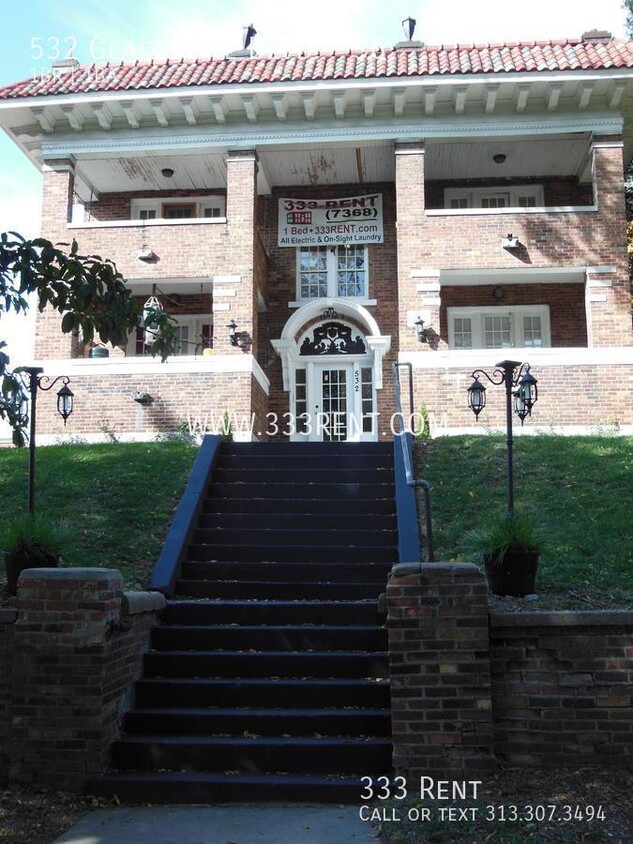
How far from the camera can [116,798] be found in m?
4.79

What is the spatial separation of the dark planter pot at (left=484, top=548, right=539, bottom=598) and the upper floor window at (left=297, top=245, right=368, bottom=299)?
10843 mm

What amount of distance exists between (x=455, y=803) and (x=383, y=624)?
1838 millimetres

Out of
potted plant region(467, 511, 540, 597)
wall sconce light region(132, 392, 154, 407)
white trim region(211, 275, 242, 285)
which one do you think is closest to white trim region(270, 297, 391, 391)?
white trim region(211, 275, 242, 285)

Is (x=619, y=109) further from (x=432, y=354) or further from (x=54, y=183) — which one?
(x=54, y=183)

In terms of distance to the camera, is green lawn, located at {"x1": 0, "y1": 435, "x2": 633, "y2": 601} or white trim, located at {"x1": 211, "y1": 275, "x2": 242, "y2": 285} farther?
white trim, located at {"x1": 211, "y1": 275, "x2": 242, "y2": 285}

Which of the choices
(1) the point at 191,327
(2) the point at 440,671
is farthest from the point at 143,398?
(2) the point at 440,671

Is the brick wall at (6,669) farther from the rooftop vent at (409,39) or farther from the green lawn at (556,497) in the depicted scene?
the rooftop vent at (409,39)

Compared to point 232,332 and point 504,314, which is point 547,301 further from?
point 232,332

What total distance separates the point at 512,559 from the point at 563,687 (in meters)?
1.30

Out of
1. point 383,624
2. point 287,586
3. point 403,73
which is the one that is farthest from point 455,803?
point 403,73

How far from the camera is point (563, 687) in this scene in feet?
16.4

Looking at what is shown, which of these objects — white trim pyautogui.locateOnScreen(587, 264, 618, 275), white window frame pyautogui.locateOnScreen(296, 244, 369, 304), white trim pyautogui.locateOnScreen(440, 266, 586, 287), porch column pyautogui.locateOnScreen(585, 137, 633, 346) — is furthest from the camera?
white window frame pyautogui.locateOnScreen(296, 244, 369, 304)

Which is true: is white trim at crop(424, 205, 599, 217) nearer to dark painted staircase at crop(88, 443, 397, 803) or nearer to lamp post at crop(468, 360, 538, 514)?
lamp post at crop(468, 360, 538, 514)

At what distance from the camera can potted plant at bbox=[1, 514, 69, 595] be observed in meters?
6.34
